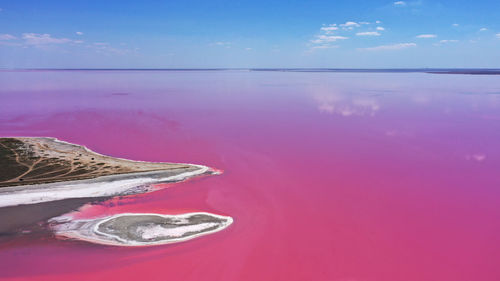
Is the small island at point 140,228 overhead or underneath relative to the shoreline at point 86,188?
underneath

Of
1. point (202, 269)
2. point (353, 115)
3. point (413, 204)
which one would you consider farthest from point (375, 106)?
point (202, 269)

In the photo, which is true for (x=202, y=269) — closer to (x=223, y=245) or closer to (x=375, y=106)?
(x=223, y=245)

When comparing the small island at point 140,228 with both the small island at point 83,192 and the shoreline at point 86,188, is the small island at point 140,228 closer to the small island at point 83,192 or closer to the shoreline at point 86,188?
the small island at point 83,192

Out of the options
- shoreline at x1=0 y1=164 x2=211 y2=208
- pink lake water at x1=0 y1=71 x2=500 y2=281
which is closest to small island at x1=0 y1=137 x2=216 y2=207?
shoreline at x1=0 y1=164 x2=211 y2=208

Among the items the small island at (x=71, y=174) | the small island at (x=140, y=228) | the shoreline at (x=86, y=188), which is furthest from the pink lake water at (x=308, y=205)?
the small island at (x=71, y=174)

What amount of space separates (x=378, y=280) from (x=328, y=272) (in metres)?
1.28

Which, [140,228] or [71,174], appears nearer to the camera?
[140,228]

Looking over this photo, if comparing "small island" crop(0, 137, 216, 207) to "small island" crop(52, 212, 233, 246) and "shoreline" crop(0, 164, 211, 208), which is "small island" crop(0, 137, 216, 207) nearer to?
"shoreline" crop(0, 164, 211, 208)

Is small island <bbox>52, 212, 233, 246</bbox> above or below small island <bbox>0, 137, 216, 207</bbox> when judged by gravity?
below

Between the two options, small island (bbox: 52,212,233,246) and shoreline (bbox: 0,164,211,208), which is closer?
small island (bbox: 52,212,233,246)

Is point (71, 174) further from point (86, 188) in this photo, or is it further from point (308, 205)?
point (308, 205)

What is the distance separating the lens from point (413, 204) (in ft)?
38.5

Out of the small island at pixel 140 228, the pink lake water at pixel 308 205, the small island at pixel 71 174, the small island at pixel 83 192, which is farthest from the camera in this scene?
the small island at pixel 71 174

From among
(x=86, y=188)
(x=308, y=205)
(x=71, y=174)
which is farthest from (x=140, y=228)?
(x=71, y=174)
